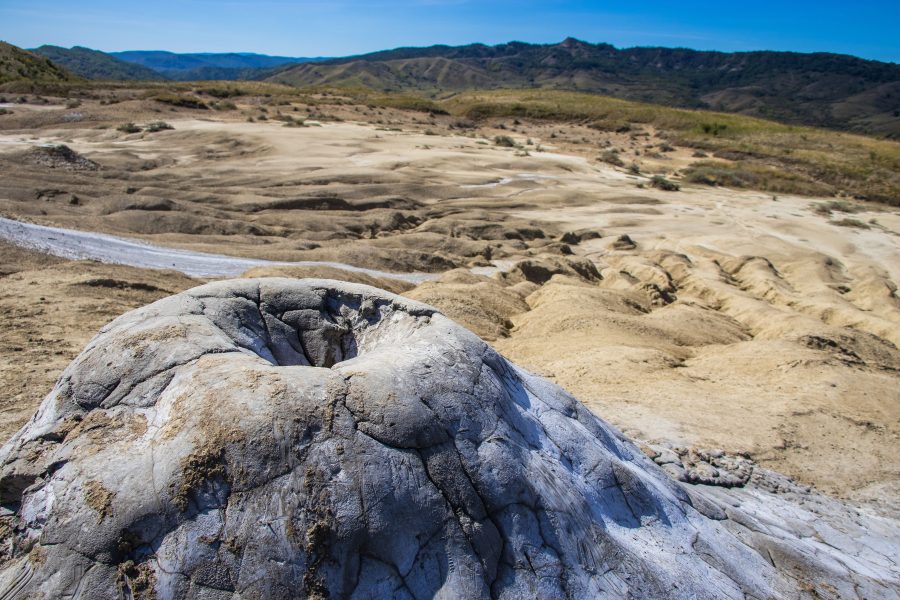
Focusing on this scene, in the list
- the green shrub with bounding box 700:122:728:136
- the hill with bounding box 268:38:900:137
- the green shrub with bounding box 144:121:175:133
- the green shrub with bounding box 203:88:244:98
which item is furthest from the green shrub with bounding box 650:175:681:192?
the hill with bounding box 268:38:900:137

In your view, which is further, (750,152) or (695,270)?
(750,152)

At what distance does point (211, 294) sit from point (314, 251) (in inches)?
385

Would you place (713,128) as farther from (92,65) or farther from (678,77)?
(92,65)

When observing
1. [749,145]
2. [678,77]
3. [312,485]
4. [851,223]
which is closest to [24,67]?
[749,145]

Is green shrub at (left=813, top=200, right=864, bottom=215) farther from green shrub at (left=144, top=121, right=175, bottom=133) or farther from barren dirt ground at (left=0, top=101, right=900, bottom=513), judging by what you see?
green shrub at (left=144, top=121, right=175, bottom=133)

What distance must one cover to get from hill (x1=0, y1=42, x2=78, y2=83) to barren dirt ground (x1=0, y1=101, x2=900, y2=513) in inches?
549

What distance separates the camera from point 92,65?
138375 millimetres

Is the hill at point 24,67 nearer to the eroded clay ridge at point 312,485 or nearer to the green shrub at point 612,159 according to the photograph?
the green shrub at point 612,159

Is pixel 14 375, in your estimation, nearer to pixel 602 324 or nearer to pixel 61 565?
pixel 61 565

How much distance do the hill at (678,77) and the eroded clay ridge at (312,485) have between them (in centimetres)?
8721

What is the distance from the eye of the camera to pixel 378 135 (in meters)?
29.7

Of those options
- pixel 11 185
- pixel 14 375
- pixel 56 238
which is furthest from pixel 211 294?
pixel 11 185

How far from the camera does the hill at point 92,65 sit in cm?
12383

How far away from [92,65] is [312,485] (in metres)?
170
